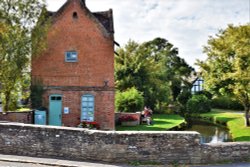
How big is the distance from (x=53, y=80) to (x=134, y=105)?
42.7 ft

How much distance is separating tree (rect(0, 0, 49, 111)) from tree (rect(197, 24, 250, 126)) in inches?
617

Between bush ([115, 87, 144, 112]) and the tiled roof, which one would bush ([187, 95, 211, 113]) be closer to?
bush ([115, 87, 144, 112])

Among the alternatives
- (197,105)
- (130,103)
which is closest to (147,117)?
(130,103)

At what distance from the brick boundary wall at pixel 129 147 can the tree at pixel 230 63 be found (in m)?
13.1

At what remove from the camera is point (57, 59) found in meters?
24.0

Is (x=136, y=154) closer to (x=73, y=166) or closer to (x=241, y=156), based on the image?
(x=73, y=166)

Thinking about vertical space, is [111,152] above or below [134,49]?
below

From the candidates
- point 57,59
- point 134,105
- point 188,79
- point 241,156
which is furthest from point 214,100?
point 241,156

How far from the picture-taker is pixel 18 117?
20797 mm

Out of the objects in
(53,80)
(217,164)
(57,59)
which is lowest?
(217,164)

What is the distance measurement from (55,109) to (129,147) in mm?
11435

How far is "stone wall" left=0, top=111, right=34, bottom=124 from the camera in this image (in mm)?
19984

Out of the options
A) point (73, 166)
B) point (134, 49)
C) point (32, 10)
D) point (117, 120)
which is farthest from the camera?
point (134, 49)

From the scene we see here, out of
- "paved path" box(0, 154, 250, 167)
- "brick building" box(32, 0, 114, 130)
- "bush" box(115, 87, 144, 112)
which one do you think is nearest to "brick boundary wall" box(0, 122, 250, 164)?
"paved path" box(0, 154, 250, 167)
